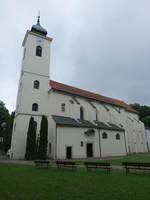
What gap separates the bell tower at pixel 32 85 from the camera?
2516cm

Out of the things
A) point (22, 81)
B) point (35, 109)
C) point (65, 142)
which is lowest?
point (65, 142)

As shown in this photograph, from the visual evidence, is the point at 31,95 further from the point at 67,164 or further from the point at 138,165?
the point at 138,165

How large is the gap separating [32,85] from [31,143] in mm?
9457

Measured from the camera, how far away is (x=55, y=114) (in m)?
28.4

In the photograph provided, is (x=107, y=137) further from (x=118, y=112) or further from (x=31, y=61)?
(x=31, y=61)

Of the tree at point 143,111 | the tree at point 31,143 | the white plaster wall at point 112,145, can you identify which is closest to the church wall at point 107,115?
the white plaster wall at point 112,145

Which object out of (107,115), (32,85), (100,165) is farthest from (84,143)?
(100,165)

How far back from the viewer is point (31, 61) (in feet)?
96.2

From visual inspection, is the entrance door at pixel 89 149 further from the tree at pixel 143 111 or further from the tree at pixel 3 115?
the tree at pixel 143 111

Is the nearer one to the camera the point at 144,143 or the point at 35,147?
the point at 35,147

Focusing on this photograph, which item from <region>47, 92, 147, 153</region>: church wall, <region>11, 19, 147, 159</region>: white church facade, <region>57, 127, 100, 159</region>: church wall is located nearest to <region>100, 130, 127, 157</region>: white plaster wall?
<region>11, 19, 147, 159</region>: white church facade

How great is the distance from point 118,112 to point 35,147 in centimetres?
2197

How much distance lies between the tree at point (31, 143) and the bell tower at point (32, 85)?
1.95 metres

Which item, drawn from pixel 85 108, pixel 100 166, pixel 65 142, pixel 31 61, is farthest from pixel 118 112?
pixel 100 166
